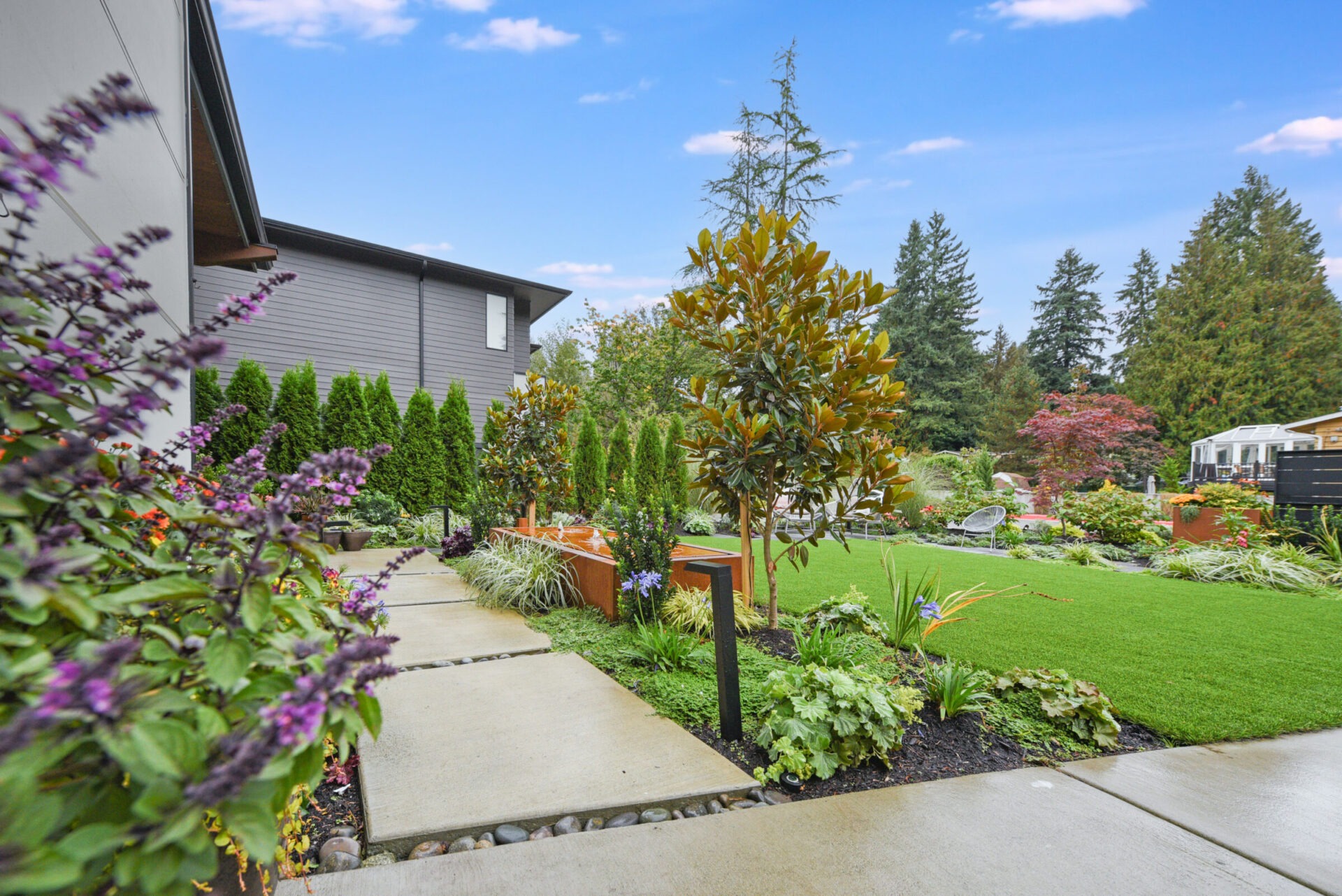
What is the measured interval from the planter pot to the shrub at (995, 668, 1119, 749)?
6978 mm

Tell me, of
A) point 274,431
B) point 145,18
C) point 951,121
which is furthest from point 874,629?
point 951,121

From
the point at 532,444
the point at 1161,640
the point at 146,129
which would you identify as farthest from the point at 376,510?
the point at 1161,640

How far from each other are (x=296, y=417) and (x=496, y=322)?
5.08 metres

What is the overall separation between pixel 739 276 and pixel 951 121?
13.5 meters

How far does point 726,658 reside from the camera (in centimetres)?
229

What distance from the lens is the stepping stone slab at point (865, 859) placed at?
1514 mm

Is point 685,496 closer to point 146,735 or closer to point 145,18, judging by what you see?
point 145,18

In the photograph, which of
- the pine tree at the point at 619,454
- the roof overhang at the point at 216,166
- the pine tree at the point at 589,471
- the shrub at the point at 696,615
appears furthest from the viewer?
the pine tree at the point at 619,454

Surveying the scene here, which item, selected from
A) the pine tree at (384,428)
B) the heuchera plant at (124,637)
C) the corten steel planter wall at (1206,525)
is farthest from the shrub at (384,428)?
the corten steel planter wall at (1206,525)

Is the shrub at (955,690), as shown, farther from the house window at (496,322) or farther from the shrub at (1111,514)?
the house window at (496,322)

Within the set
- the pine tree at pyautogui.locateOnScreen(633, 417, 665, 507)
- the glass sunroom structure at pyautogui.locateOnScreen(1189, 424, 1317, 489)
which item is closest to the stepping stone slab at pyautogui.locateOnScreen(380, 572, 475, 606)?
the pine tree at pyautogui.locateOnScreen(633, 417, 665, 507)

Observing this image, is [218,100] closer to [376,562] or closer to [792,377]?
[376,562]

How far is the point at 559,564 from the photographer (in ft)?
15.9

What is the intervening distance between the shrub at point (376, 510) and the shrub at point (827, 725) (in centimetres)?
753
